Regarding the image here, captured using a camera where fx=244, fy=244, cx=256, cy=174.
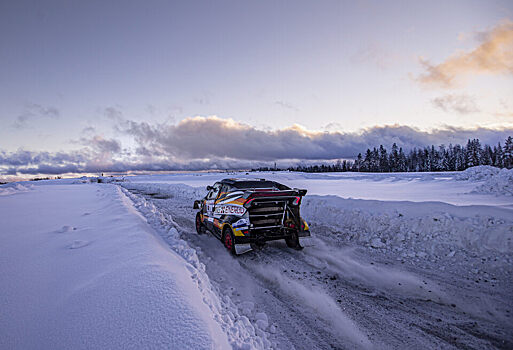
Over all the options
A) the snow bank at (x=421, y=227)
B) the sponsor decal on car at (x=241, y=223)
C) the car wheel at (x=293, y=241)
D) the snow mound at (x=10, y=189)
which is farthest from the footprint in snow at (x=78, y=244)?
the snow mound at (x=10, y=189)

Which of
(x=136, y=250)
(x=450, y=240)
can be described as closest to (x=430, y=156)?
(x=450, y=240)

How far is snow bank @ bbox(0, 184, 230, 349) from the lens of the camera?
2.34 metres

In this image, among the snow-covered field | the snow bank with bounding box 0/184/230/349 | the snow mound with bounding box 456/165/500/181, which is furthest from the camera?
the snow mound with bounding box 456/165/500/181

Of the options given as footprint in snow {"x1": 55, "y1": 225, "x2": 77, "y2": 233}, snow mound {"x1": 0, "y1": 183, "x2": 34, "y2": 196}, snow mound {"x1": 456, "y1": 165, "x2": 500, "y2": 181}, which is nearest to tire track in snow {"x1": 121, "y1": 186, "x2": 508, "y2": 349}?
footprint in snow {"x1": 55, "y1": 225, "x2": 77, "y2": 233}

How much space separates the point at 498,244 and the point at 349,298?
4.83 meters

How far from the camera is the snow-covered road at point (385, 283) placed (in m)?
3.43

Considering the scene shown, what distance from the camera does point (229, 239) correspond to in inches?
260

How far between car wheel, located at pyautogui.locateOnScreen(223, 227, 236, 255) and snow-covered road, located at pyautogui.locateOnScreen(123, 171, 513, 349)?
23 centimetres

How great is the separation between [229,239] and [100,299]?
383cm

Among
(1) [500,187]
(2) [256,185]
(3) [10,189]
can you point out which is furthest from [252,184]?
(3) [10,189]

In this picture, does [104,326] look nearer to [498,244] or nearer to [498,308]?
[498,308]

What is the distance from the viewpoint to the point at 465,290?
459 cm

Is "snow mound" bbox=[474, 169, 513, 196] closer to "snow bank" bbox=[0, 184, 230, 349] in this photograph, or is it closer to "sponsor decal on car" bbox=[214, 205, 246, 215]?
"sponsor decal on car" bbox=[214, 205, 246, 215]

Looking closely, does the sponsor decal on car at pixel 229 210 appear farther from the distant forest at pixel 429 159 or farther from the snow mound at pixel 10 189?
the distant forest at pixel 429 159
